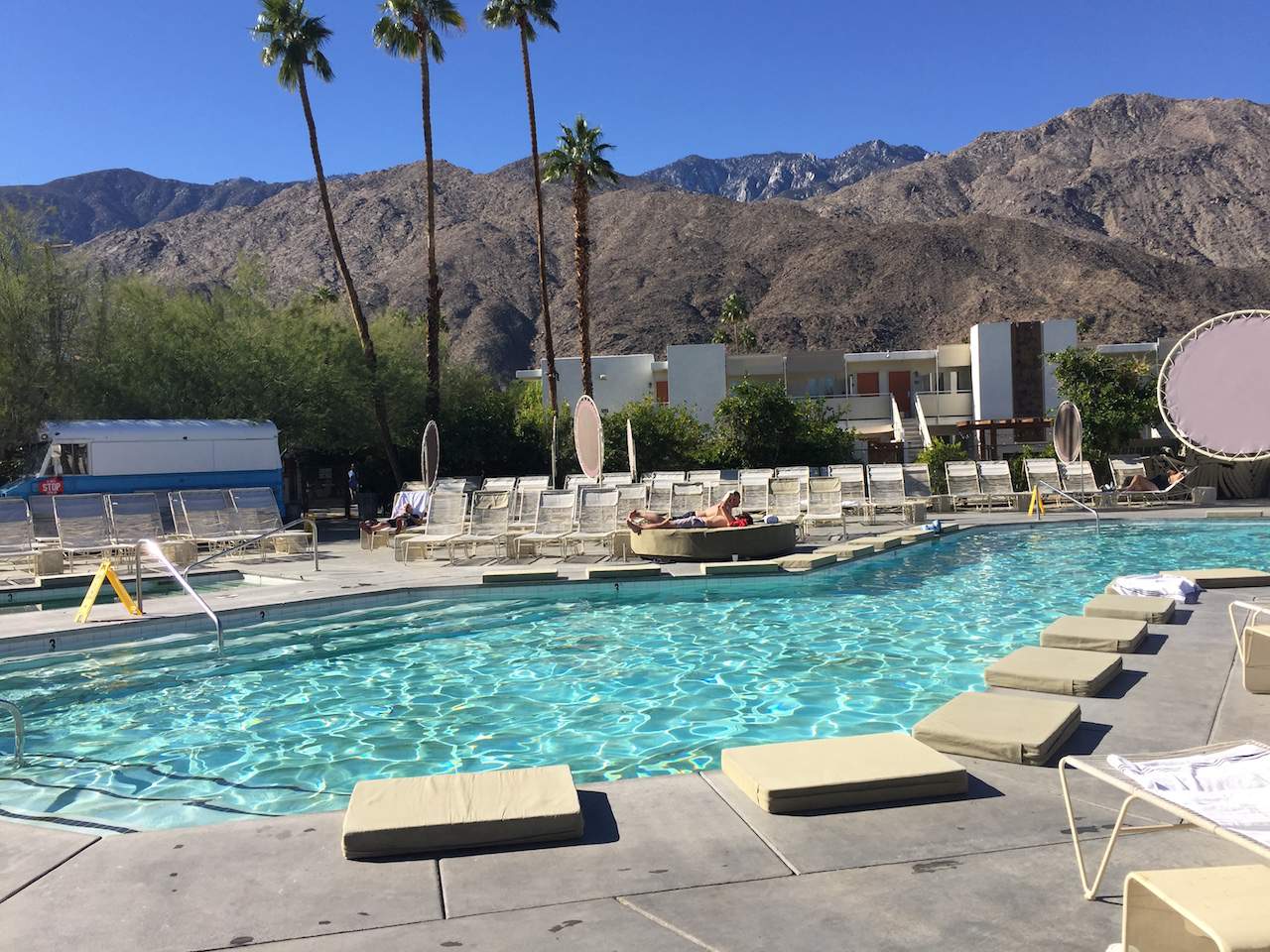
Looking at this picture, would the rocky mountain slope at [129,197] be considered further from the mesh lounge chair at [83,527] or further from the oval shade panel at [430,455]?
the mesh lounge chair at [83,527]

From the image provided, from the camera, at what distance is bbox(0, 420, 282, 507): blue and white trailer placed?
54.7 ft

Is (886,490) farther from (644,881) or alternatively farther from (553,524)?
(644,881)

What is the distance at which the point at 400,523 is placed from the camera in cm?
1661

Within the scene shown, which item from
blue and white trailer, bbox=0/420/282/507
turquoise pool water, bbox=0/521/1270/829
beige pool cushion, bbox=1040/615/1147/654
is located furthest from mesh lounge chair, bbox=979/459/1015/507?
blue and white trailer, bbox=0/420/282/507

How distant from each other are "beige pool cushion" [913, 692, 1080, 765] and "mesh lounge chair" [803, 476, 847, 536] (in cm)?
1070

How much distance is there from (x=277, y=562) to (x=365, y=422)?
1114 cm

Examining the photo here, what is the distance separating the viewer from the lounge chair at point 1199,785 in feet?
8.55

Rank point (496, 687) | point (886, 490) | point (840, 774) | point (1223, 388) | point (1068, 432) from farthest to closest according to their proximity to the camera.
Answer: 1. point (1068, 432)
2. point (886, 490)
3. point (496, 687)
4. point (1223, 388)
5. point (840, 774)

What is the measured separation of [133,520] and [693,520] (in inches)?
309

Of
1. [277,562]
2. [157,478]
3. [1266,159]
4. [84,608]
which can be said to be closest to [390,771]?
[84,608]

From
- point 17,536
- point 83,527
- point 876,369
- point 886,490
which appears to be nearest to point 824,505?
point 886,490

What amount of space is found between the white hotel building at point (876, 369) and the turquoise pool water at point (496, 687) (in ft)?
90.9

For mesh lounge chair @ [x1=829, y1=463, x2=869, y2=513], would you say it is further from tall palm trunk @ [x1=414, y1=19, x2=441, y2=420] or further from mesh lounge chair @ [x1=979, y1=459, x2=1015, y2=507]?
tall palm trunk @ [x1=414, y1=19, x2=441, y2=420]

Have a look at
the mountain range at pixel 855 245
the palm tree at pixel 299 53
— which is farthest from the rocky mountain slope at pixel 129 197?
the palm tree at pixel 299 53
